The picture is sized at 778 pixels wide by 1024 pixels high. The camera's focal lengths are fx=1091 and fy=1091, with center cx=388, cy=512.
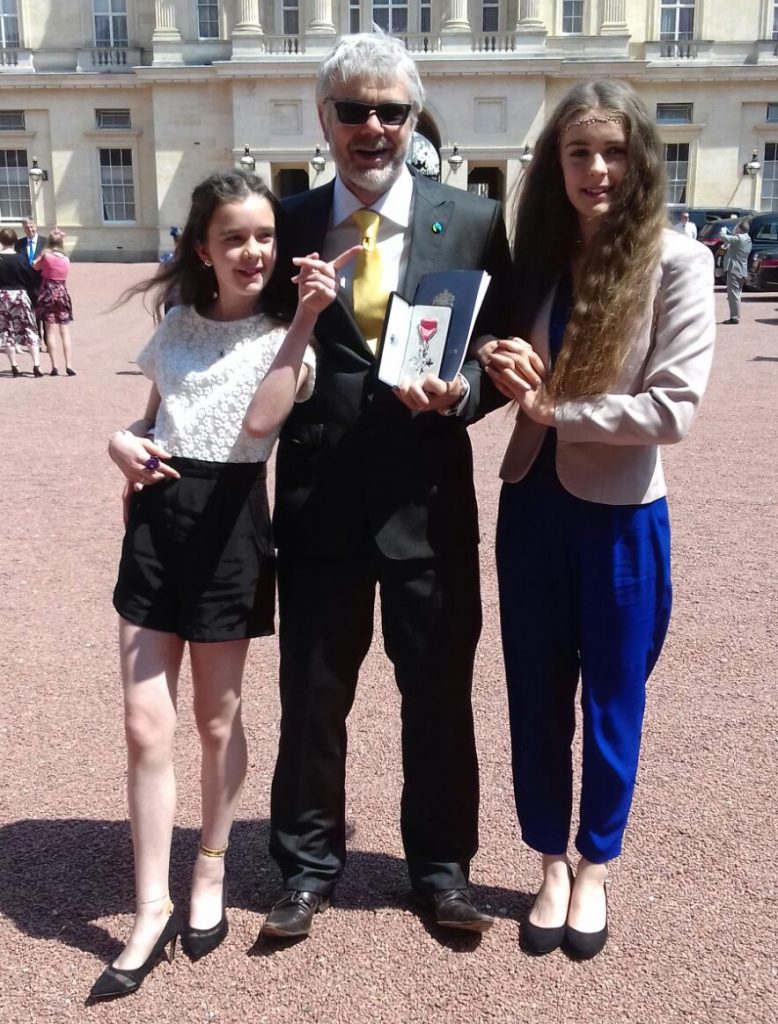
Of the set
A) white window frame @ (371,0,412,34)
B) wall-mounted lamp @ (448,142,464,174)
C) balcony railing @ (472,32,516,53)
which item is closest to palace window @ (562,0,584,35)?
balcony railing @ (472,32,516,53)

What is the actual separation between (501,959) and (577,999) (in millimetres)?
231

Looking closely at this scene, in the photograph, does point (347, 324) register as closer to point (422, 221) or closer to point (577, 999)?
point (422, 221)

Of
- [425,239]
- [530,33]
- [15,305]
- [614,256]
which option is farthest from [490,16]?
[614,256]

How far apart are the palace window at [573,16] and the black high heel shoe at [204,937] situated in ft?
141

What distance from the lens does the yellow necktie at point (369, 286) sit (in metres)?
2.71

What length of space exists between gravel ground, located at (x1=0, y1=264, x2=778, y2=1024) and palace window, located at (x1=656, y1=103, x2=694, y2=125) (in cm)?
3846

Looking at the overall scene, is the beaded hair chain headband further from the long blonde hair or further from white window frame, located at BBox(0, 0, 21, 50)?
white window frame, located at BBox(0, 0, 21, 50)

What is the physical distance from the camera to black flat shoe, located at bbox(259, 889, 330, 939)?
279 cm

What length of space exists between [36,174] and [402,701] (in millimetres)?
42460

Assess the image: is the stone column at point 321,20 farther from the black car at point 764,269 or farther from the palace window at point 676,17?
the black car at point 764,269

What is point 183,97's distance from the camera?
40.0m

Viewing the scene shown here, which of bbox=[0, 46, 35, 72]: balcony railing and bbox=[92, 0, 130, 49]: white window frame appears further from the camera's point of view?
bbox=[92, 0, 130, 49]: white window frame

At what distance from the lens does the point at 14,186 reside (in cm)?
4256

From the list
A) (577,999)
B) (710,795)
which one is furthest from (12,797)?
(710,795)
